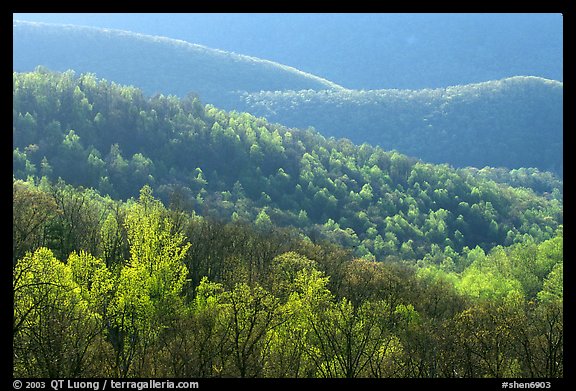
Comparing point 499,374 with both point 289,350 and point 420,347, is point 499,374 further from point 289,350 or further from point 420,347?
point 289,350

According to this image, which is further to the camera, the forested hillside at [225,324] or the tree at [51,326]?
the forested hillside at [225,324]

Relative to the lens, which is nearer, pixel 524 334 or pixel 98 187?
pixel 524 334

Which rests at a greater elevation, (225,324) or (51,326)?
(225,324)

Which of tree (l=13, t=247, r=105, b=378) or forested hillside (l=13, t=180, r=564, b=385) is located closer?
tree (l=13, t=247, r=105, b=378)

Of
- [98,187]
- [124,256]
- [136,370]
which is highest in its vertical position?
[98,187]

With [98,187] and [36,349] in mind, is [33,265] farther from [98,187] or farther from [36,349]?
[98,187]

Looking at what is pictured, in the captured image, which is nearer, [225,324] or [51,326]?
[51,326]
